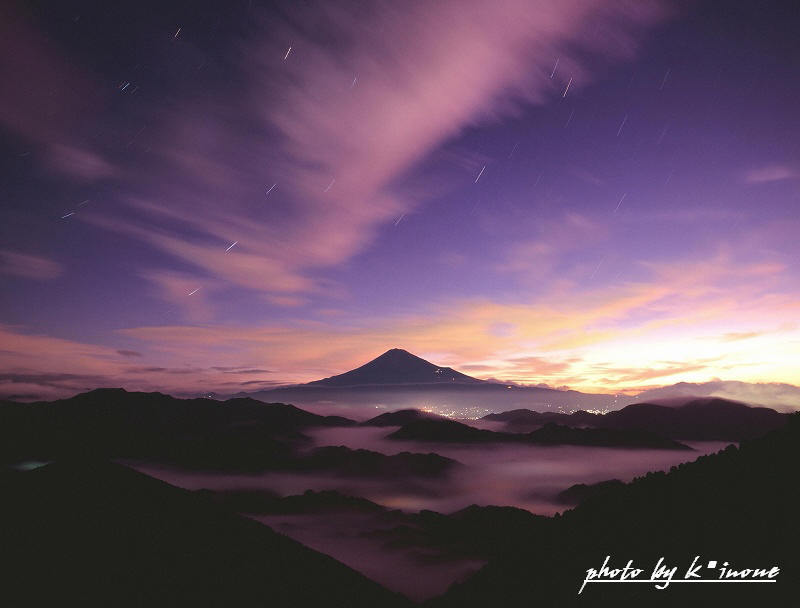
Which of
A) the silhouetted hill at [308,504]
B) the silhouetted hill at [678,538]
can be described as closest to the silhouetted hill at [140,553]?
the silhouetted hill at [678,538]

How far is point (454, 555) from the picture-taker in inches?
5089

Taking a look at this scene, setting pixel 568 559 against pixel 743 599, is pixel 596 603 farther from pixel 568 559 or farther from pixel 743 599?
pixel 568 559

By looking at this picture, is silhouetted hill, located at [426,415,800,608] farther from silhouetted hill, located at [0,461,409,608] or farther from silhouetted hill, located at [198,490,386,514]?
silhouetted hill, located at [198,490,386,514]

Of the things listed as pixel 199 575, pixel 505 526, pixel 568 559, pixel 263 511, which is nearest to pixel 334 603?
pixel 199 575

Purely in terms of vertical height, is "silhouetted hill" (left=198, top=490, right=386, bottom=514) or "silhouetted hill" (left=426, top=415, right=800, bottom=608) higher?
"silhouetted hill" (left=426, top=415, right=800, bottom=608)

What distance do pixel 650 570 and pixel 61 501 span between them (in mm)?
49684

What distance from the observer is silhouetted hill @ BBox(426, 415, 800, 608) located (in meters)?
18.3
